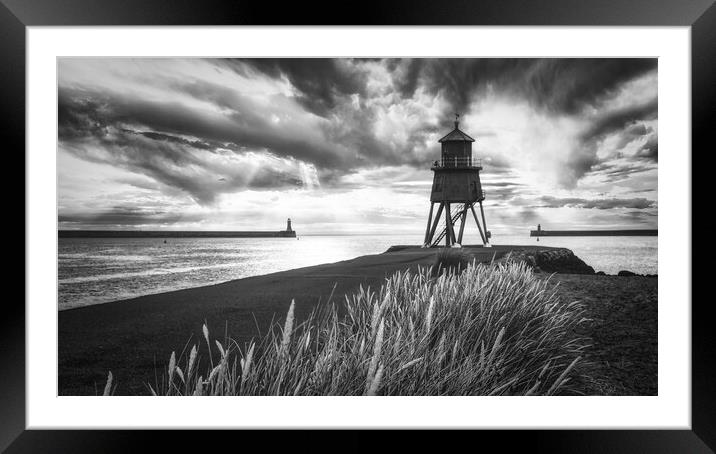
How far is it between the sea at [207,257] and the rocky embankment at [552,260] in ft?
0.18

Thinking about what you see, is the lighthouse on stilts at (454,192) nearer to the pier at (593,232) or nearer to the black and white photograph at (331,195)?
the black and white photograph at (331,195)

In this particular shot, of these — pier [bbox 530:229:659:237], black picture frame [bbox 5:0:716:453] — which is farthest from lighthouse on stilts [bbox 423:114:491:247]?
black picture frame [bbox 5:0:716:453]

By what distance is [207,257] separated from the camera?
3.06m

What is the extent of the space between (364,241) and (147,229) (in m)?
1.56

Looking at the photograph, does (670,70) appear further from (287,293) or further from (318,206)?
(287,293)

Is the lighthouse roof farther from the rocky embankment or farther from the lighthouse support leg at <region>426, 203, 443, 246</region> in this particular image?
the rocky embankment

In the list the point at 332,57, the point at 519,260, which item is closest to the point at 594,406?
the point at 519,260

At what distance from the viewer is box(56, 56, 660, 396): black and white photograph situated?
267 cm

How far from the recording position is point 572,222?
2945mm

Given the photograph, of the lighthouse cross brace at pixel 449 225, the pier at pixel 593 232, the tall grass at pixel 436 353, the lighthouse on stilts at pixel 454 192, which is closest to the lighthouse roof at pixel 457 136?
the lighthouse on stilts at pixel 454 192

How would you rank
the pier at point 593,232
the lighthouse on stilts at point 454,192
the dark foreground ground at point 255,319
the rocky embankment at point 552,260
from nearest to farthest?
the dark foreground ground at point 255,319 → the pier at point 593,232 → the lighthouse on stilts at point 454,192 → the rocky embankment at point 552,260

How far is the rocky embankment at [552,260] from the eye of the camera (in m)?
3.00

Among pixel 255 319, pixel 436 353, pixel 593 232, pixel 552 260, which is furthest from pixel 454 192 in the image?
pixel 255 319

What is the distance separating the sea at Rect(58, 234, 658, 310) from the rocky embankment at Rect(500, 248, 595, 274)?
0.18 ft
